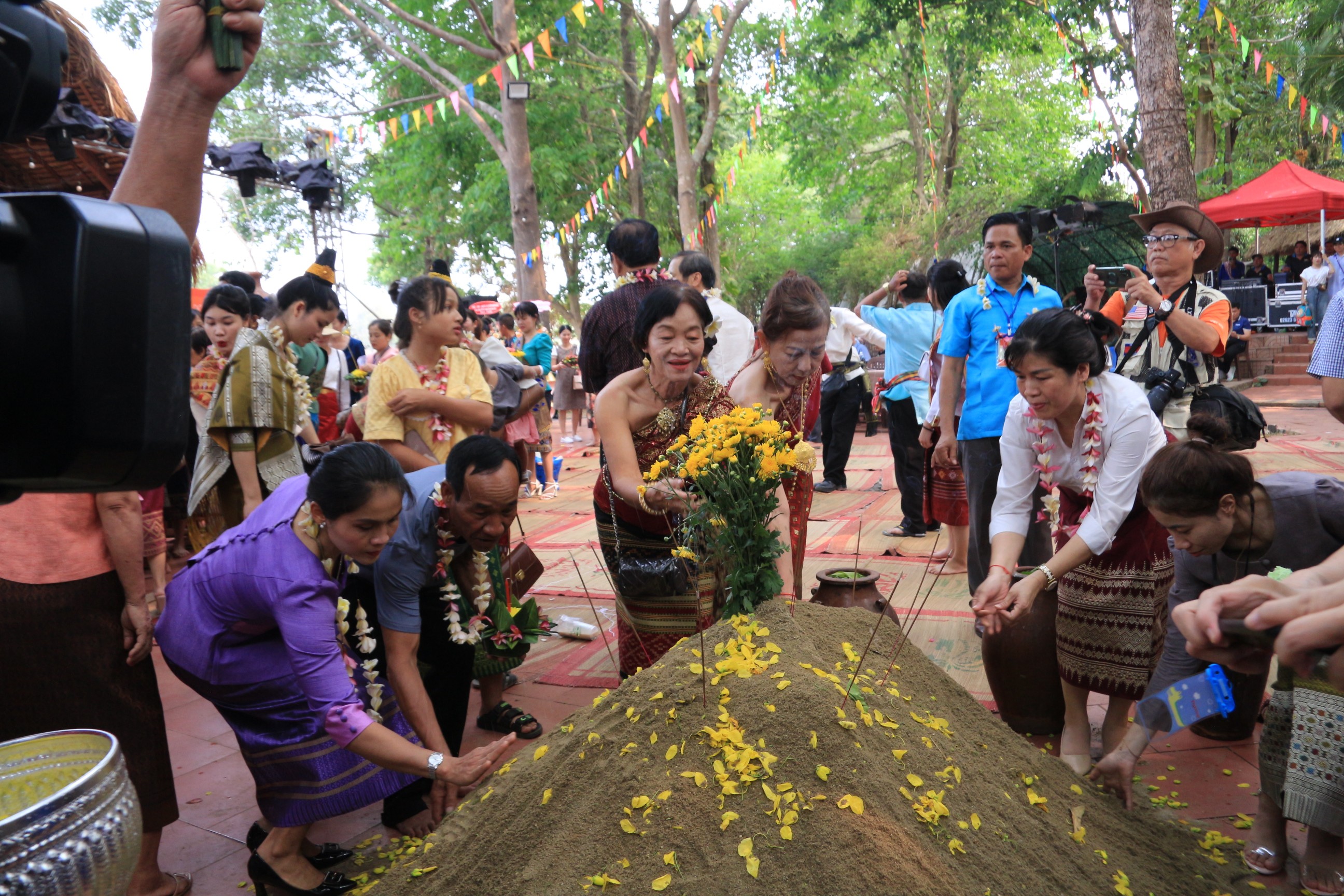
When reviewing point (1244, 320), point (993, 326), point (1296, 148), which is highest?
point (1296, 148)

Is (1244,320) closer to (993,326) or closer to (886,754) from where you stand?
(993,326)

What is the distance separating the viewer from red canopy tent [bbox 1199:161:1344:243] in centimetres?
1290

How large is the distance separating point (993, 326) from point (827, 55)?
1133 centimetres

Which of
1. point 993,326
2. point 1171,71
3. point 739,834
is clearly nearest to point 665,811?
point 739,834

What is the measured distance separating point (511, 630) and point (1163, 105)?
739 centimetres

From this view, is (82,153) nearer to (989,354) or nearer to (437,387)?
(437,387)

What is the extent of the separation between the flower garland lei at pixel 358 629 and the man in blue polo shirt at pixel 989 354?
2448 mm

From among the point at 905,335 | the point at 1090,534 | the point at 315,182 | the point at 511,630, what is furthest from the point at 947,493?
the point at 315,182

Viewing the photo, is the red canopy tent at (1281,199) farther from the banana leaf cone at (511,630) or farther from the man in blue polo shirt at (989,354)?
the banana leaf cone at (511,630)

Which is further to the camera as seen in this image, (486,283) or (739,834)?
(486,283)

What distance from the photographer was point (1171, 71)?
7523 mm

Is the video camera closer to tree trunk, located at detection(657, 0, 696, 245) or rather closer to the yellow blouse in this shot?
the yellow blouse

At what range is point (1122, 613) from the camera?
Answer: 2592 millimetres

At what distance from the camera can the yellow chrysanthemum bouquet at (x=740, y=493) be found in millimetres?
2240
